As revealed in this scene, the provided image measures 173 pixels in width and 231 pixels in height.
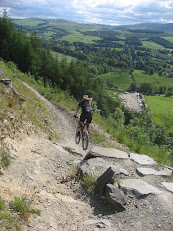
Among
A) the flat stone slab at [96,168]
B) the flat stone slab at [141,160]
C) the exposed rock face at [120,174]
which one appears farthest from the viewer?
the flat stone slab at [141,160]

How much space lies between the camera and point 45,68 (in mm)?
47219

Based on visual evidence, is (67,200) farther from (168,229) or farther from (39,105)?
(39,105)

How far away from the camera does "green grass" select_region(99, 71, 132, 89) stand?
18088 centimetres

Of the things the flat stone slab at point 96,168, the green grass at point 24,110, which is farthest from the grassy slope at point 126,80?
the flat stone slab at point 96,168

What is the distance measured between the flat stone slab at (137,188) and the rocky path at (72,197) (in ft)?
0.13

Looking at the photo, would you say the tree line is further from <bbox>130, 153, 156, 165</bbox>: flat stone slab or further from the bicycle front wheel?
<bbox>130, 153, 156, 165</bbox>: flat stone slab

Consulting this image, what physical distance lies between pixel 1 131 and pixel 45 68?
129 feet

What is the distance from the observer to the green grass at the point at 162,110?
114000 millimetres

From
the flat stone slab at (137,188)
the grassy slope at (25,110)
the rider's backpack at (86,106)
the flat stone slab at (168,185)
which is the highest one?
the rider's backpack at (86,106)

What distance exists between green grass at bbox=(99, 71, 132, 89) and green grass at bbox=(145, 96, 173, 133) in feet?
95.4

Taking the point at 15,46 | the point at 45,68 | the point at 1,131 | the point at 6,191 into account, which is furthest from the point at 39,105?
the point at 45,68

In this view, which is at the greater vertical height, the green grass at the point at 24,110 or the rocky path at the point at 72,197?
the green grass at the point at 24,110

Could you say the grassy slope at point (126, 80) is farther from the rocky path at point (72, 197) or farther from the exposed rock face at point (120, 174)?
the rocky path at point (72, 197)

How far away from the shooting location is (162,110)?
127875 millimetres
